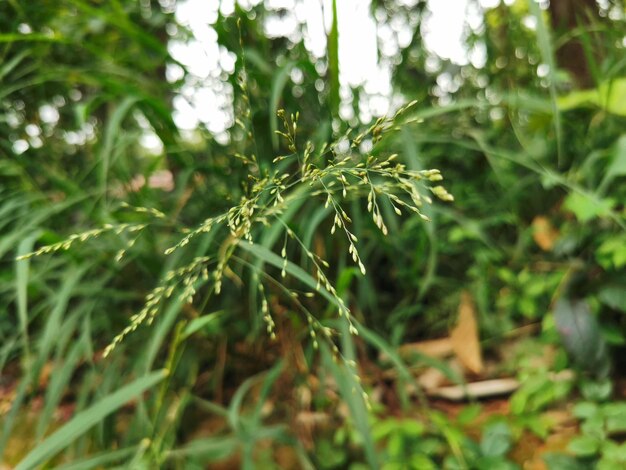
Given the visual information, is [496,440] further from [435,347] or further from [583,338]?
[435,347]

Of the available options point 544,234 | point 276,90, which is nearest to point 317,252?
point 276,90

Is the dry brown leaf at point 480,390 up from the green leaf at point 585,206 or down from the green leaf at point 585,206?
down

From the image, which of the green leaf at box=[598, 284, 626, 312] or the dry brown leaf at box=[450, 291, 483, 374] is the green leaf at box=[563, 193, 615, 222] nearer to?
the green leaf at box=[598, 284, 626, 312]

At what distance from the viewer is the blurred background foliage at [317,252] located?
0.80 metres

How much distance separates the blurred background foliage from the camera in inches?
31.5

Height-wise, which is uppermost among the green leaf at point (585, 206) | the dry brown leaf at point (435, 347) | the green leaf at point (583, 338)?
the green leaf at point (585, 206)

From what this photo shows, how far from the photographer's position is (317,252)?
102 centimetres

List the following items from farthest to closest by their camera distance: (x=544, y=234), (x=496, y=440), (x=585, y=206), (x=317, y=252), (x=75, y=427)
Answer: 1. (x=544, y=234)
2. (x=317, y=252)
3. (x=585, y=206)
4. (x=496, y=440)
5. (x=75, y=427)

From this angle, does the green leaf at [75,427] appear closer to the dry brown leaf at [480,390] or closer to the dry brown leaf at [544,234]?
the dry brown leaf at [480,390]

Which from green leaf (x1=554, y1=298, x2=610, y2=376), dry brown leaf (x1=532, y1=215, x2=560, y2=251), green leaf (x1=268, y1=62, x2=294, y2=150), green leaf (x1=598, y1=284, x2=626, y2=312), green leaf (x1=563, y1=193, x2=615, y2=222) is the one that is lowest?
green leaf (x1=554, y1=298, x2=610, y2=376)

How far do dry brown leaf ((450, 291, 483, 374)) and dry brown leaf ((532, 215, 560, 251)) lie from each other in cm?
22

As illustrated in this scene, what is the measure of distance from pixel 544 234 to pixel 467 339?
0.32 meters

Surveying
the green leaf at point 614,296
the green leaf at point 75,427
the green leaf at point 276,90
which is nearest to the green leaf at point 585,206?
the green leaf at point 614,296

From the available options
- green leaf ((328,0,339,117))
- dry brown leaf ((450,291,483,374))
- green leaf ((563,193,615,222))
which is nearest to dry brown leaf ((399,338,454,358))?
dry brown leaf ((450,291,483,374))
